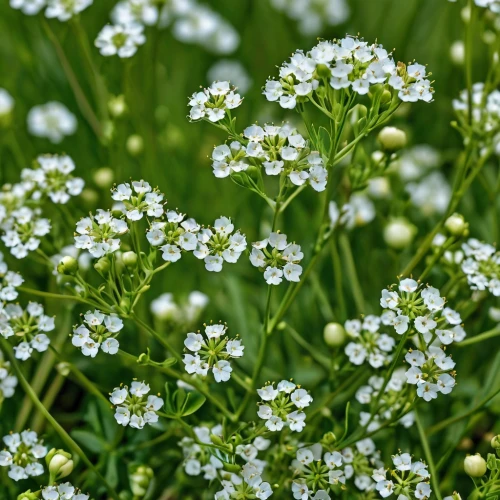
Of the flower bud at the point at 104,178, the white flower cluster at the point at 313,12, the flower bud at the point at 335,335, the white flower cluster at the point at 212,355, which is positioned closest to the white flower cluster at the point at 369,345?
the flower bud at the point at 335,335

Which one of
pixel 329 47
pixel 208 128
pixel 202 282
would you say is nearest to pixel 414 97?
pixel 329 47

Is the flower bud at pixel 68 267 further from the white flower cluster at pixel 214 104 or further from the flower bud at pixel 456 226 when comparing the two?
the flower bud at pixel 456 226

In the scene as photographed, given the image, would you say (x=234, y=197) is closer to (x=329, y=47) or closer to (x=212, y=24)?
(x=212, y=24)

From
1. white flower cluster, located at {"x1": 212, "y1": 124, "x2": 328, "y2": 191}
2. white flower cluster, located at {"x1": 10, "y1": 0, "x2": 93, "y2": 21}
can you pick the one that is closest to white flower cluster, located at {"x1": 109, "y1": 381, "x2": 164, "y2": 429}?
white flower cluster, located at {"x1": 212, "y1": 124, "x2": 328, "y2": 191}

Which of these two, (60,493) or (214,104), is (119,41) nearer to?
(214,104)

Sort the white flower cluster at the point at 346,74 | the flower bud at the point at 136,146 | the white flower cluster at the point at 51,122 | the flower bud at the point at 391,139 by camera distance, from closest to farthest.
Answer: the white flower cluster at the point at 346,74, the flower bud at the point at 391,139, the flower bud at the point at 136,146, the white flower cluster at the point at 51,122

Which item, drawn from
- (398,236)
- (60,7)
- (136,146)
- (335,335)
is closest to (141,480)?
(335,335)
